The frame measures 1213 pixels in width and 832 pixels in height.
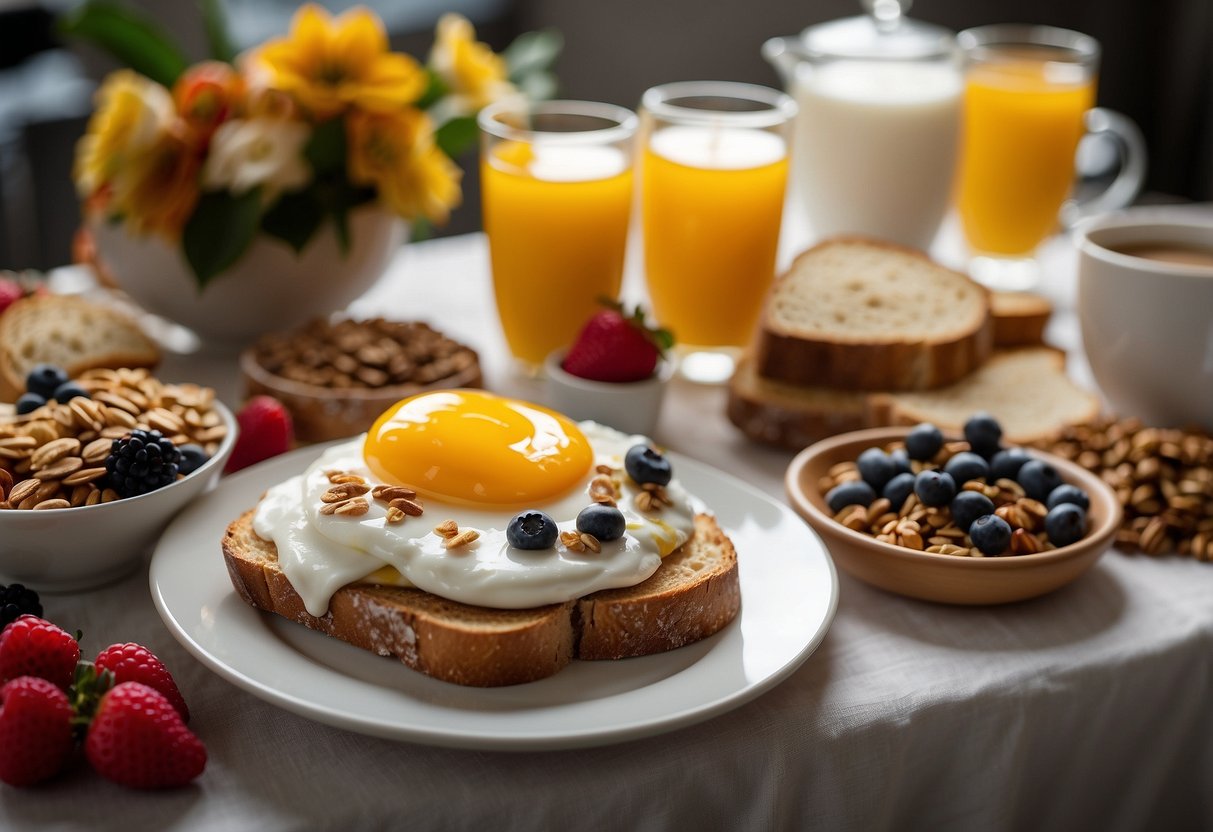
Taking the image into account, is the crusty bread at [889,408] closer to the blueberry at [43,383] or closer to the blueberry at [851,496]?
the blueberry at [851,496]

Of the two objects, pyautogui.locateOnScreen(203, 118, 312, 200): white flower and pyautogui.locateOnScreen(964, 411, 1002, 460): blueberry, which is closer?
pyautogui.locateOnScreen(964, 411, 1002, 460): blueberry

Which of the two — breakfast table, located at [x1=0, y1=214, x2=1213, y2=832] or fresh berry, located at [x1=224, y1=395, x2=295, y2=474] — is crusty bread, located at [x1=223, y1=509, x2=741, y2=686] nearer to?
Result: breakfast table, located at [x1=0, y1=214, x2=1213, y2=832]

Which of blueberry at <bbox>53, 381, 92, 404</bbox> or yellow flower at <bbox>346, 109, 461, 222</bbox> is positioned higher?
yellow flower at <bbox>346, 109, 461, 222</bbox>

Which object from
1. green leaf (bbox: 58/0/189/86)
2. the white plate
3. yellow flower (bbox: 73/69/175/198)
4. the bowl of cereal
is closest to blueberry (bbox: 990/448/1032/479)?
the white plate

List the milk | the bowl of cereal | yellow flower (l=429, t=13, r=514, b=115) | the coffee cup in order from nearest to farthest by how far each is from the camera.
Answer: the bowl of cereal → the coffee cup → yellow flower (l=429, t=13, r=514, b=115) → the milk

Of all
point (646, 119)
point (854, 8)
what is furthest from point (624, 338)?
point (854, 8)

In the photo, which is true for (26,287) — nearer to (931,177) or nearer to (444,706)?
(444,706)

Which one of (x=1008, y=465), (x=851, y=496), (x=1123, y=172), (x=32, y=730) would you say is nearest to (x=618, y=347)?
(x=851, y=496)
